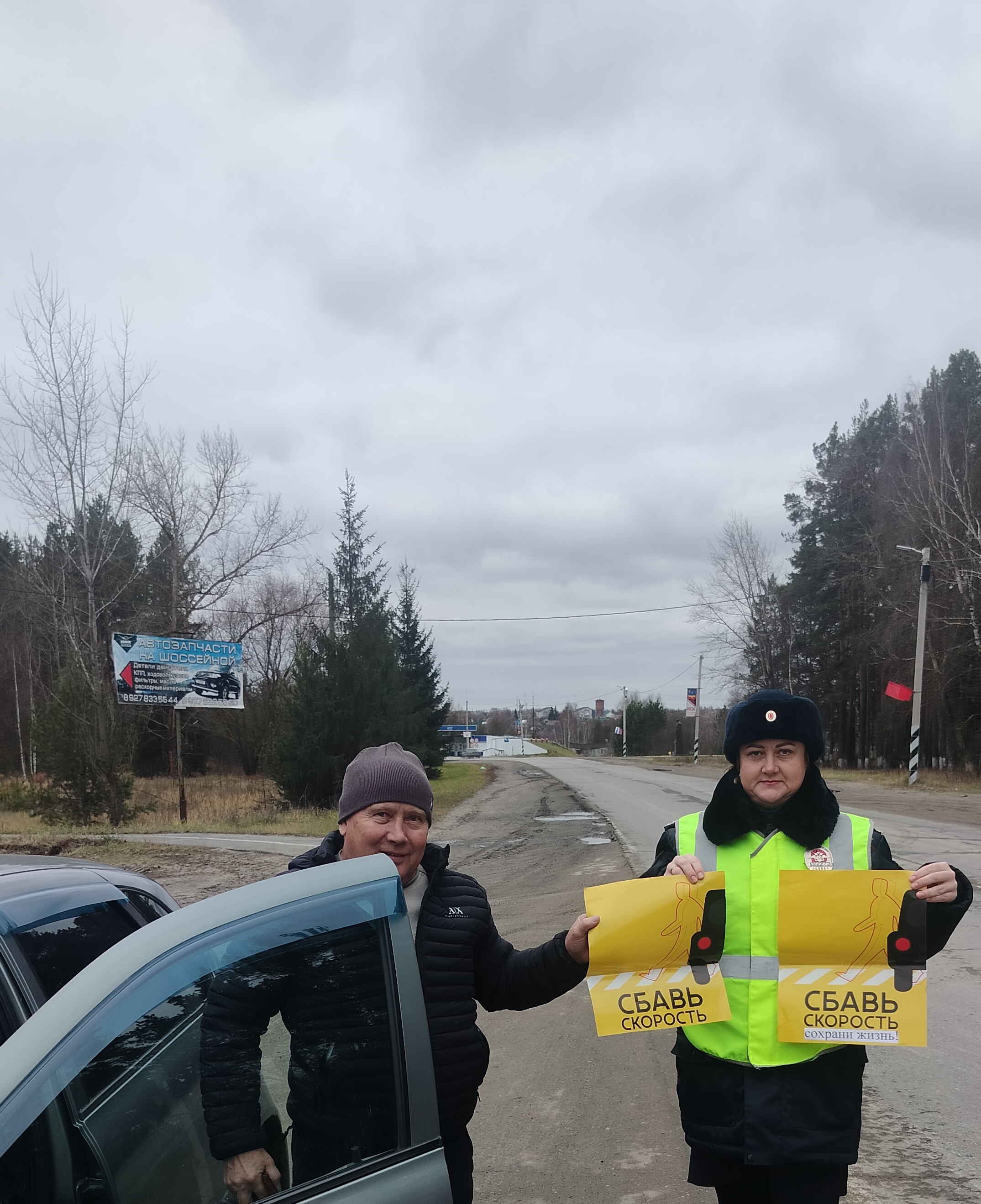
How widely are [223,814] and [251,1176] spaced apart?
79.2ft

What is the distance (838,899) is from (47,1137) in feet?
5.93

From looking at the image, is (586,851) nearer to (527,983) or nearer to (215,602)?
(527,983)

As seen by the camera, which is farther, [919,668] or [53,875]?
[919,668]

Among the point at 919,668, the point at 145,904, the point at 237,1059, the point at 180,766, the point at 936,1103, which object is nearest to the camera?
the point at 237,1059

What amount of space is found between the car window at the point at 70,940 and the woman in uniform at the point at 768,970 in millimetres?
1447

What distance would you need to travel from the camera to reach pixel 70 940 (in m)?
2.35

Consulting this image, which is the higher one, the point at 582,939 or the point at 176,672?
the point at 176,672

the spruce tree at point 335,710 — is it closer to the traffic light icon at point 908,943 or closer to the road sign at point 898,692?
the road sign at point 898,692

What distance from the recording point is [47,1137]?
1563mm

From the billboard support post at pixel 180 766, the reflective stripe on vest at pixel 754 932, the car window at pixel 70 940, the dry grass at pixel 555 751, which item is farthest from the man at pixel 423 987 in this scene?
the dry grass at pixel 555 751

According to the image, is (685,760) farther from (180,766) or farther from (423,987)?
(423,987)

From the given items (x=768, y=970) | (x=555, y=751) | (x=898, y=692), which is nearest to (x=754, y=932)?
(x=768, y=970)

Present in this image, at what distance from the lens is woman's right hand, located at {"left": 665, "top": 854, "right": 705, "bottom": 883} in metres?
2.38

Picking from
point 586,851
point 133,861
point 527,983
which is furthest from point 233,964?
point 133,861
